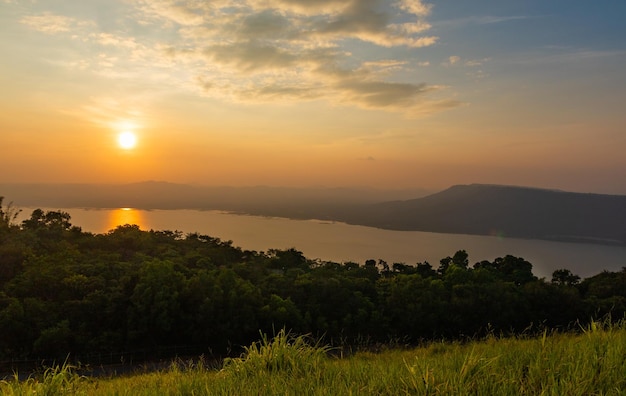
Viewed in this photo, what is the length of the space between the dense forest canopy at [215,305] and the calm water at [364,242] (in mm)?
66832

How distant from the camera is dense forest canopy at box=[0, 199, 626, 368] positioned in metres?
23.6

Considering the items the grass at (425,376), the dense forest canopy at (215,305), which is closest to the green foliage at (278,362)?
the grass at (425,376)

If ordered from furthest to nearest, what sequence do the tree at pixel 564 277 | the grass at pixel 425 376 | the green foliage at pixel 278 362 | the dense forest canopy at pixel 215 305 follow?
the tree at pixel 564 277 < the dense forest canopy at pixel 215 305 < the green foliage at pixel 278 362 < the grass at pixel 425 376

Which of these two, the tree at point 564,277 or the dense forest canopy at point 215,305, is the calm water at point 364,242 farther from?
the dense forest canopy at point 215,305

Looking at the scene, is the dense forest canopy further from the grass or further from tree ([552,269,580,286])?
the grass

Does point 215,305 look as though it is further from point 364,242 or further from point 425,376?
point 364,242

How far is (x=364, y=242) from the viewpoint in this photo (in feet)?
481

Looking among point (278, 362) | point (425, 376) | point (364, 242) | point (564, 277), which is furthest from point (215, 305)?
point (364, 242)

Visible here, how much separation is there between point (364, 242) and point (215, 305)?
123 m

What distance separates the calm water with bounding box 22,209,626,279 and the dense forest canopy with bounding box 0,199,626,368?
66832mm

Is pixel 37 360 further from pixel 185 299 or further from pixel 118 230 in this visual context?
pixel 118 230

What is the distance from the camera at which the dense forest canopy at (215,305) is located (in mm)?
23578

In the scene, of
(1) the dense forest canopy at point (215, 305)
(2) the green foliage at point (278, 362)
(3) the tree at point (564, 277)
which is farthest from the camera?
(3) the tree at point (564, 277)

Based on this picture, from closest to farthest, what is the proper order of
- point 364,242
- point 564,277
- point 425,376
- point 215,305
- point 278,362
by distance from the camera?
point 425,376 < point 278,362 < point 215,305 < point 564,277 < point 364,242
